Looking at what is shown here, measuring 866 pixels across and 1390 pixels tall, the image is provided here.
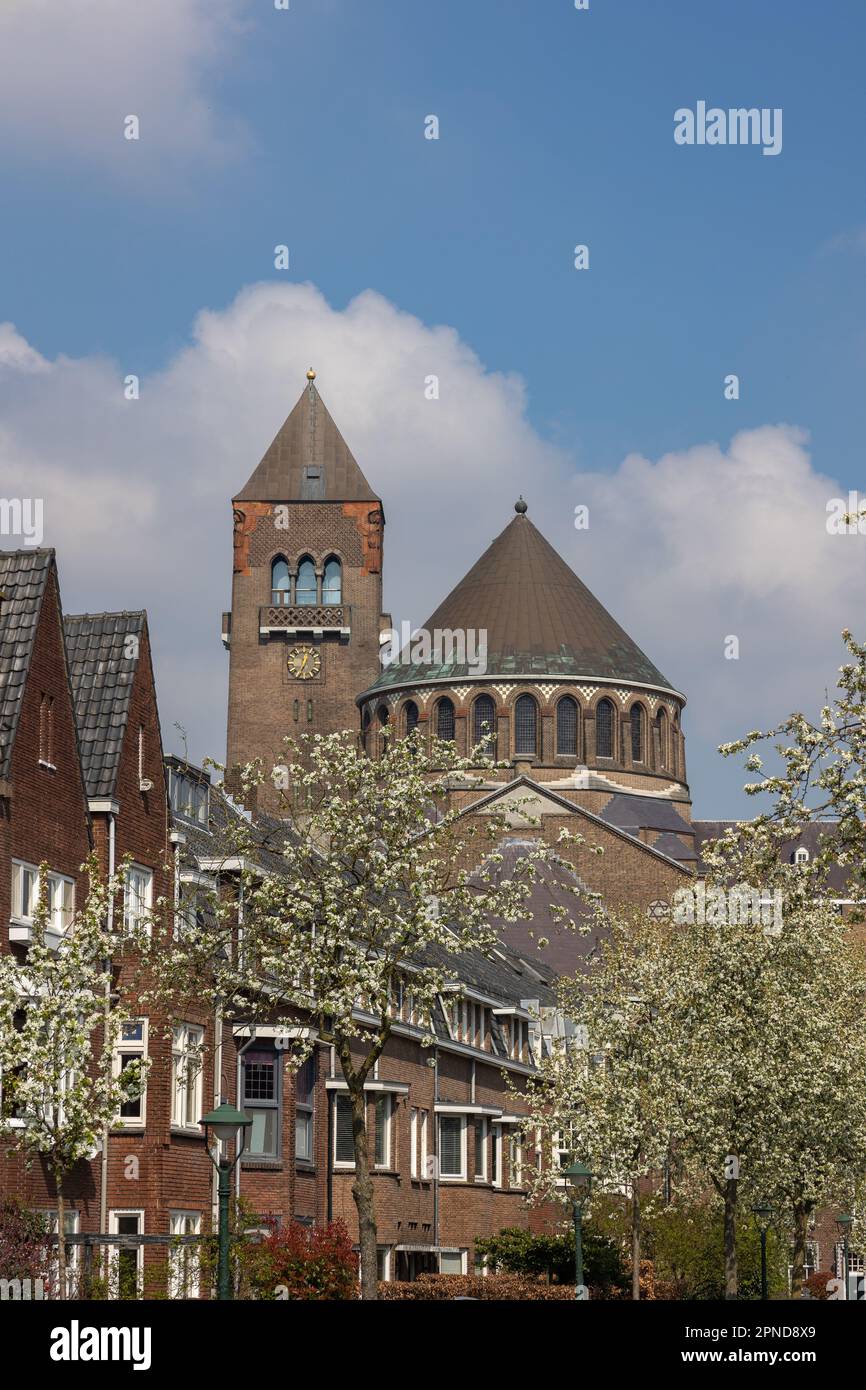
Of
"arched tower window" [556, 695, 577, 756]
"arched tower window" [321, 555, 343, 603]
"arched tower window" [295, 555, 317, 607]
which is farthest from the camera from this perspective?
"arched tower window" [295, 555, 317, 607]

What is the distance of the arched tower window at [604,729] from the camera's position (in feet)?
400

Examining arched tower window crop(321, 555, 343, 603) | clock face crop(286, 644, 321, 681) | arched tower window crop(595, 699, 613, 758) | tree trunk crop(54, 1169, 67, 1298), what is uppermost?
arched tower window crop(321, 555, 343, 603)

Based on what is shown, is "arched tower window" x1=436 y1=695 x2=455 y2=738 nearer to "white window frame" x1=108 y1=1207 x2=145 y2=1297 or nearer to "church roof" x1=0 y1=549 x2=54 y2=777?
"church roof" x1=0 y1=549 x2=54 y2=777

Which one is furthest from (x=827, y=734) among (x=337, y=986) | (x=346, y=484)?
(x=346, y=484)

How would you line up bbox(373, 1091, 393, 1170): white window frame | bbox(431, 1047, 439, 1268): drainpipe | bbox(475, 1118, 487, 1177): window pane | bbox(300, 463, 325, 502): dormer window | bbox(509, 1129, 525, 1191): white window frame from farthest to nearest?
1. bbox(300, 463, 325, 502): dormer window
2. bbox(475, 1118, 487, 1177): window pane
3. bbox(509, 1129, 525, 1191): white window frame
4. bbox(431, 1047, 439, 1268): drainpipe
5. bbox(373, 1091, 393, 1170): white window frame

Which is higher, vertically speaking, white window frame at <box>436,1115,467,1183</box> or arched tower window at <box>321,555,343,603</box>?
arched tower window at <box>321,555,343,603</box>

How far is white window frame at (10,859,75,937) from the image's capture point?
3166 cm

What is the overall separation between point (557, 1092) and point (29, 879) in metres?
23.6

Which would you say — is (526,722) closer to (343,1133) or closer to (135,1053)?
(343,1133)

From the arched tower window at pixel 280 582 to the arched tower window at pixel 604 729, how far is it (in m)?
19.9

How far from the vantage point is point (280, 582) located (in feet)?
412

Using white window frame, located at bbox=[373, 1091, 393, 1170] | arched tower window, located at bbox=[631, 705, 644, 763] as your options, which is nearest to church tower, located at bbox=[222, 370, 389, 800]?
arched tower window, located at bbox=[631, 705, 644, 763]

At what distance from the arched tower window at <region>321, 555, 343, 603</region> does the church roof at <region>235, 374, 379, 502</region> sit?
3906mm

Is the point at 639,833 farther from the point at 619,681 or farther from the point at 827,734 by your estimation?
the point at 827,734
